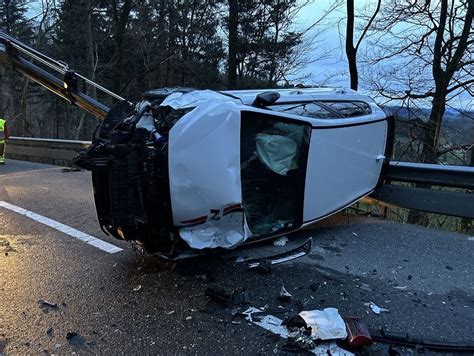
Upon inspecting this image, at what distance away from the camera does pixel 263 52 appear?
69.3ft

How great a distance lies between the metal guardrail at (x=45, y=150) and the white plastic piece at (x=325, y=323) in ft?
30.3

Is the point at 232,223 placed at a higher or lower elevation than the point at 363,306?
higher

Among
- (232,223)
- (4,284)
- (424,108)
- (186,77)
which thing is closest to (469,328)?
(232,223)

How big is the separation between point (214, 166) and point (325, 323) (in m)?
1.47

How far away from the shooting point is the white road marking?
4629mm

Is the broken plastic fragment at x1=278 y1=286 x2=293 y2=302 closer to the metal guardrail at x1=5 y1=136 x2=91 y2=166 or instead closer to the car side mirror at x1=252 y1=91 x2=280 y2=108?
the car side mirror at x1=252 y1=91 x2=280 y2=108

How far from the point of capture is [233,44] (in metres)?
21.1

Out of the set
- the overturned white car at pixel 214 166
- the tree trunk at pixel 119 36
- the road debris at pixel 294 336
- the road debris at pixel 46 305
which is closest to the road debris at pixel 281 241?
the overturned white car at pixel 214 166

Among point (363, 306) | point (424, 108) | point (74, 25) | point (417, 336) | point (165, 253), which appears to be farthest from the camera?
point (74, 25)

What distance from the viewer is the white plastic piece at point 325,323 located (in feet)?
9.16

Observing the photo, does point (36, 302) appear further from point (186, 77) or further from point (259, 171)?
point (186, 77)

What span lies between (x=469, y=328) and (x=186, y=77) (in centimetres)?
2110

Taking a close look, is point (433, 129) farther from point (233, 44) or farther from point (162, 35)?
point (162, 35)

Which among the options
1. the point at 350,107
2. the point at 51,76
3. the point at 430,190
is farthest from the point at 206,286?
the point at 51,76
